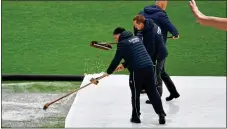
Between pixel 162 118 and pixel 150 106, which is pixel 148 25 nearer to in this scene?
pixel 162 118

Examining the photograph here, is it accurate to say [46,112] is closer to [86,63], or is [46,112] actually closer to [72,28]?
[86,63]

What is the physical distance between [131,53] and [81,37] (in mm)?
6468

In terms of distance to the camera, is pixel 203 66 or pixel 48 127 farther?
pixel 203 66

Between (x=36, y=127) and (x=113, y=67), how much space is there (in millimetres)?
1364

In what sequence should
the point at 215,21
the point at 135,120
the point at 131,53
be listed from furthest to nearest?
the point at 135,120 → the point at 131,53 → the point at 215,21

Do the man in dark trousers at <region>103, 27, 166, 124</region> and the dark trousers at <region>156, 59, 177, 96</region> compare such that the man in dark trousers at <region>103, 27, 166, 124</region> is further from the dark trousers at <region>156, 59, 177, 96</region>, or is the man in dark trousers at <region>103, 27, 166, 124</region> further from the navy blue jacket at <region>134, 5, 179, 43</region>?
the navy blue jacket at <region>134, 5, 179, 43</region>

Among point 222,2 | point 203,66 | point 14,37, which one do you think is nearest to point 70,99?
point 203,66

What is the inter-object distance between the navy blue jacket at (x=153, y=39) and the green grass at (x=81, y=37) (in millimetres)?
2847

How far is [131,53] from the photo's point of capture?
286 inches

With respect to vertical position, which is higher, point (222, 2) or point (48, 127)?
point (48, 127)

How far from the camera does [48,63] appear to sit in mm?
11656

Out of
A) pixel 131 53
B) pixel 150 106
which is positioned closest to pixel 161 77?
pixel 150 106

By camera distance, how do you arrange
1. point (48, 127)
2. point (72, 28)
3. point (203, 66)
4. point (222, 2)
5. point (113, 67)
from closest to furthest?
point (113, 67), point (48, 127), point (203, 66), point (72, 28), point (222, 2)

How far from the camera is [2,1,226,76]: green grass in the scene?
11.5 meters
